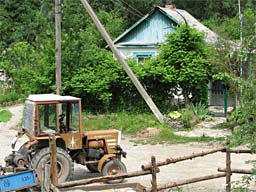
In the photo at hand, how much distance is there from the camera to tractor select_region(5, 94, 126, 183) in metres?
10.5

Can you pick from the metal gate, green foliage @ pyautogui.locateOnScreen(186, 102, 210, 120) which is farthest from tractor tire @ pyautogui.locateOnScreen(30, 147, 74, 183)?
the metal gate

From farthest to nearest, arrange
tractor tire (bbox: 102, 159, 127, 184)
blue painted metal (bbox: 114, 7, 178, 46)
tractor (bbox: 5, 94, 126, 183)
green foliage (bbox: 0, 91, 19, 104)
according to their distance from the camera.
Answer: blue painted metal (bbox: 114, 7, 178, 46) < green foliage (bbox: 0, 91, 19, 104) < tractor tire (bbox: 102, 159, 127, 184) < tractor (bbox: 5, 94, 126, 183)

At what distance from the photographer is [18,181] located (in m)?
8.22

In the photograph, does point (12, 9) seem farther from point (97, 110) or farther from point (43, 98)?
point (43, 98)

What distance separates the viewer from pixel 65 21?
68.1 feet

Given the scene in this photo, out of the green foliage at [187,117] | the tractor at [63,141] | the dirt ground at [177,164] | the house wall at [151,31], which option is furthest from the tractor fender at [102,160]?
the house wall at [151,31]

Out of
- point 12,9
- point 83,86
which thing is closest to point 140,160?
point 83,86

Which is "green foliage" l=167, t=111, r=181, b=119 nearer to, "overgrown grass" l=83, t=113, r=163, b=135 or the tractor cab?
"overgrown grass" l=83, t=113, r=163, b=135

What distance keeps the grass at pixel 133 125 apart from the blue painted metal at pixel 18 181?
8254 mm

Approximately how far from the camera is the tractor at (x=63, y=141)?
10484 millimetres

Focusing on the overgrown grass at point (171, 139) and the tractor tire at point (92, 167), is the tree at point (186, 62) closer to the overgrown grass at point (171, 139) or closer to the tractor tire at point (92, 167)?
the overgrown grass at point (171, 139)

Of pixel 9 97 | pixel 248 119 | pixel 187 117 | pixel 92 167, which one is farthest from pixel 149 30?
pixel 248 119

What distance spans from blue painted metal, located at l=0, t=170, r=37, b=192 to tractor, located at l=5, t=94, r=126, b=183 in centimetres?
190

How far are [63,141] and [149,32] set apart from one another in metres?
19.0
